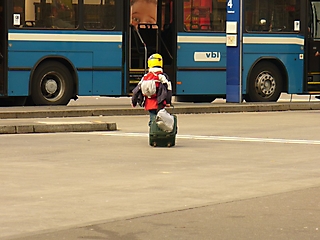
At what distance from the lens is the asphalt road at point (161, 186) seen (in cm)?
838

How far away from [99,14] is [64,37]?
105cm

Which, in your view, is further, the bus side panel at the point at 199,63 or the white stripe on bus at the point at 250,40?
the white stripe on bus at the point at 250,40

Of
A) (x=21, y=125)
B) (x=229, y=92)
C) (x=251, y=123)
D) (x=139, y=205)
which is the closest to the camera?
(x=139, y=205)

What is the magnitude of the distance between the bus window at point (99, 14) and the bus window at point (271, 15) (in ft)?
11.3

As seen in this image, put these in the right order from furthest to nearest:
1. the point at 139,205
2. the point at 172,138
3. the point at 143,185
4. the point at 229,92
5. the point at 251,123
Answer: the point at 229,92, the point at 251,123, the point at 172,138, the point at 143,185, the point at 139,205

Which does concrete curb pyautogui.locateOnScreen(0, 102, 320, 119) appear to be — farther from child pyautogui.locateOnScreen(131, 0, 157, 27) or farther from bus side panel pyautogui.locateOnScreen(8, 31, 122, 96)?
child pyautogui.locateOnScreen(131, 0, 157, 27)

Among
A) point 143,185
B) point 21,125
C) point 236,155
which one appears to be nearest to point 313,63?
point 21,125

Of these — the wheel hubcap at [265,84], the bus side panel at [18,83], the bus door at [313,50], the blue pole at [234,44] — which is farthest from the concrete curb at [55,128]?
the bus door at [313,50]

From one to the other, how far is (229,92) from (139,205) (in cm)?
1553

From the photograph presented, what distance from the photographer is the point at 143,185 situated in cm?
1108

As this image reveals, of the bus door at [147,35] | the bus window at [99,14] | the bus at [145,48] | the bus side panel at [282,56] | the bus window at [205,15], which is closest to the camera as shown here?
the bus at [145,48]

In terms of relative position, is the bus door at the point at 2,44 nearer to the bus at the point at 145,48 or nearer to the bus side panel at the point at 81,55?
the bus at the point at 145,48

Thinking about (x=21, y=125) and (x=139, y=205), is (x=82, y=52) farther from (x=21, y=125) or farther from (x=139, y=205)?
(x=139, y=205)

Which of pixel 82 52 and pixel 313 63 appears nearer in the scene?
pixel 82 52
